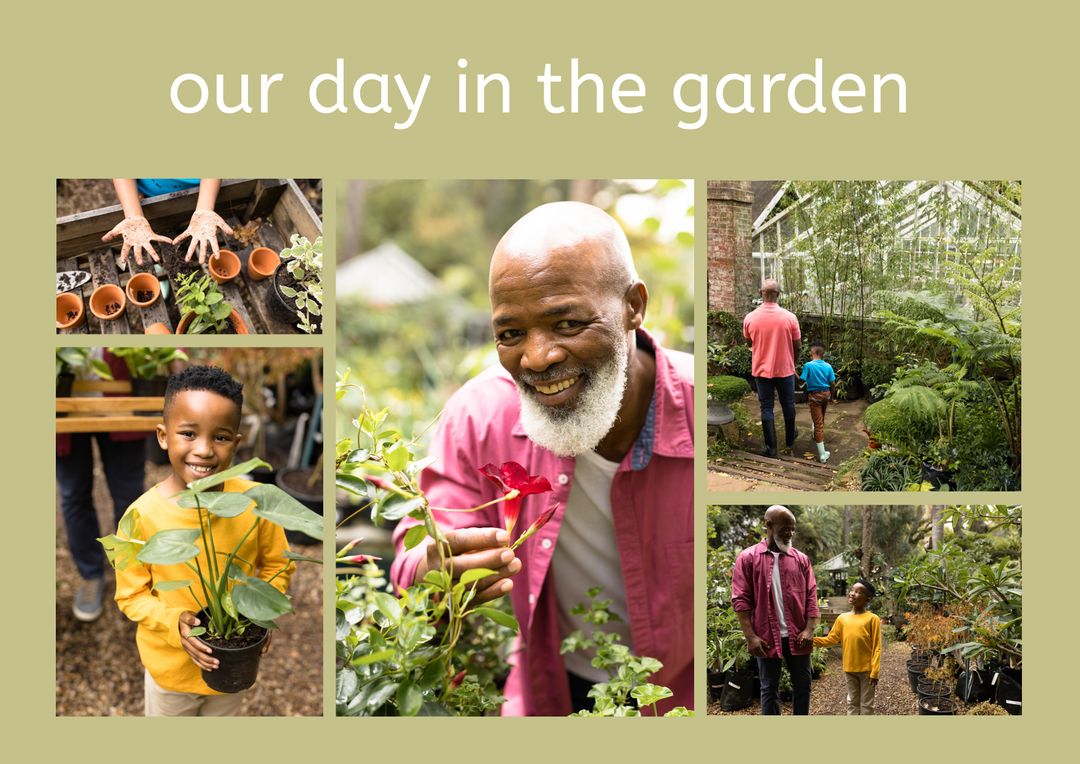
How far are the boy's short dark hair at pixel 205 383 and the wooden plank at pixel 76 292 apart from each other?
36 cm

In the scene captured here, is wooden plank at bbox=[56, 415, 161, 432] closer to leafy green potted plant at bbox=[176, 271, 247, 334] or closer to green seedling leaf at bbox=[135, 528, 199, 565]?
leafy green potted plant at bbox=[176, 271, 247, 334]

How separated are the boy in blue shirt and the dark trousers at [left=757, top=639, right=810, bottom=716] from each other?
2.16 feet

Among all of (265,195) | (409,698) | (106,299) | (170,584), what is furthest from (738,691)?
(106,299)

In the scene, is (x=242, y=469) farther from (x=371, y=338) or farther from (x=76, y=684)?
(x=371, y=338)

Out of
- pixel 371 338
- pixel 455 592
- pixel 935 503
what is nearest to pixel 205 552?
pixel 455 592

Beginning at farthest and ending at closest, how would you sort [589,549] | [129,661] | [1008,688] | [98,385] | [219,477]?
[129,661], [589,549], [98,385], [1008,688], [219,477]

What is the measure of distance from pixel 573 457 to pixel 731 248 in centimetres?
85

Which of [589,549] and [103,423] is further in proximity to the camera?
[589,549]

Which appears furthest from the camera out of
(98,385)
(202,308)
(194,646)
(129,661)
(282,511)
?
(129,661)

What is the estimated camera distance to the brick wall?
8.32 feet

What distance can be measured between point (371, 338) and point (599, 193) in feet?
8.23

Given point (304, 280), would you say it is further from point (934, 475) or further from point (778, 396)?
point (934, 475)

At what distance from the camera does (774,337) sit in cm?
250

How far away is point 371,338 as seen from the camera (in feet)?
26.9
